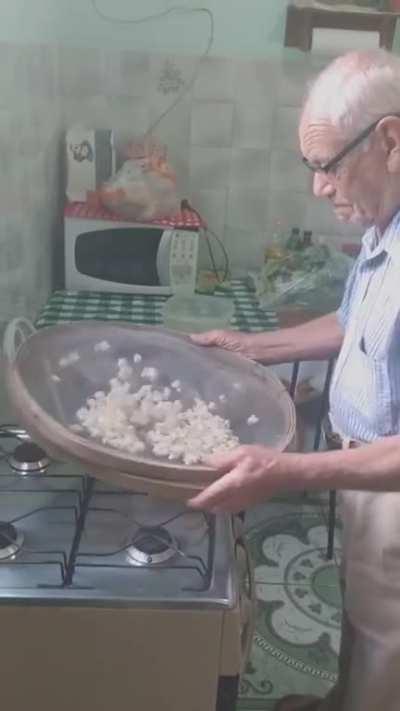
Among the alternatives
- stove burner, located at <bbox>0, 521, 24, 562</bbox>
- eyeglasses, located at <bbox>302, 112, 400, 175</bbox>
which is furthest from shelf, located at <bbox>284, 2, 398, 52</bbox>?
stove burner, located at <bbox>0, 521, 24, 562</bbox>

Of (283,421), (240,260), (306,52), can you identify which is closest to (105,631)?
(283,421)

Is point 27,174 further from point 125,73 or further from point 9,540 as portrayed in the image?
point 9,540

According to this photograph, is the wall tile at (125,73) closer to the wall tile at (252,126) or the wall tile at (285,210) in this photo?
the wall tile at (252,126)

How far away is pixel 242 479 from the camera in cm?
91

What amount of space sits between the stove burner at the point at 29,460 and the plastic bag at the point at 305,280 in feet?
3.69

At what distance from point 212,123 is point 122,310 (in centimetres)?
67

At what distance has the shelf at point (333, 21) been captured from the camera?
2.09m

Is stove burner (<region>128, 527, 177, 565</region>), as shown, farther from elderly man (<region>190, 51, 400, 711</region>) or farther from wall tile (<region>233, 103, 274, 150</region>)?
wall tile (<region>233, 103, 274, 150</region>)

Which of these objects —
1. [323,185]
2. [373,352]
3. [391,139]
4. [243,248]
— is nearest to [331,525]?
[243,248]

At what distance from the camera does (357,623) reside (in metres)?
1.22

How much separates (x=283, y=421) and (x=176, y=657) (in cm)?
36

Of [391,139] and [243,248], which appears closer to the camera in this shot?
A: [391,139]

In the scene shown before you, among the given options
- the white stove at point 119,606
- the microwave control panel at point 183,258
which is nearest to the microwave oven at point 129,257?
the microwave control panel at point 183,258

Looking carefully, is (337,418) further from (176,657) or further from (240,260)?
(240,260)
